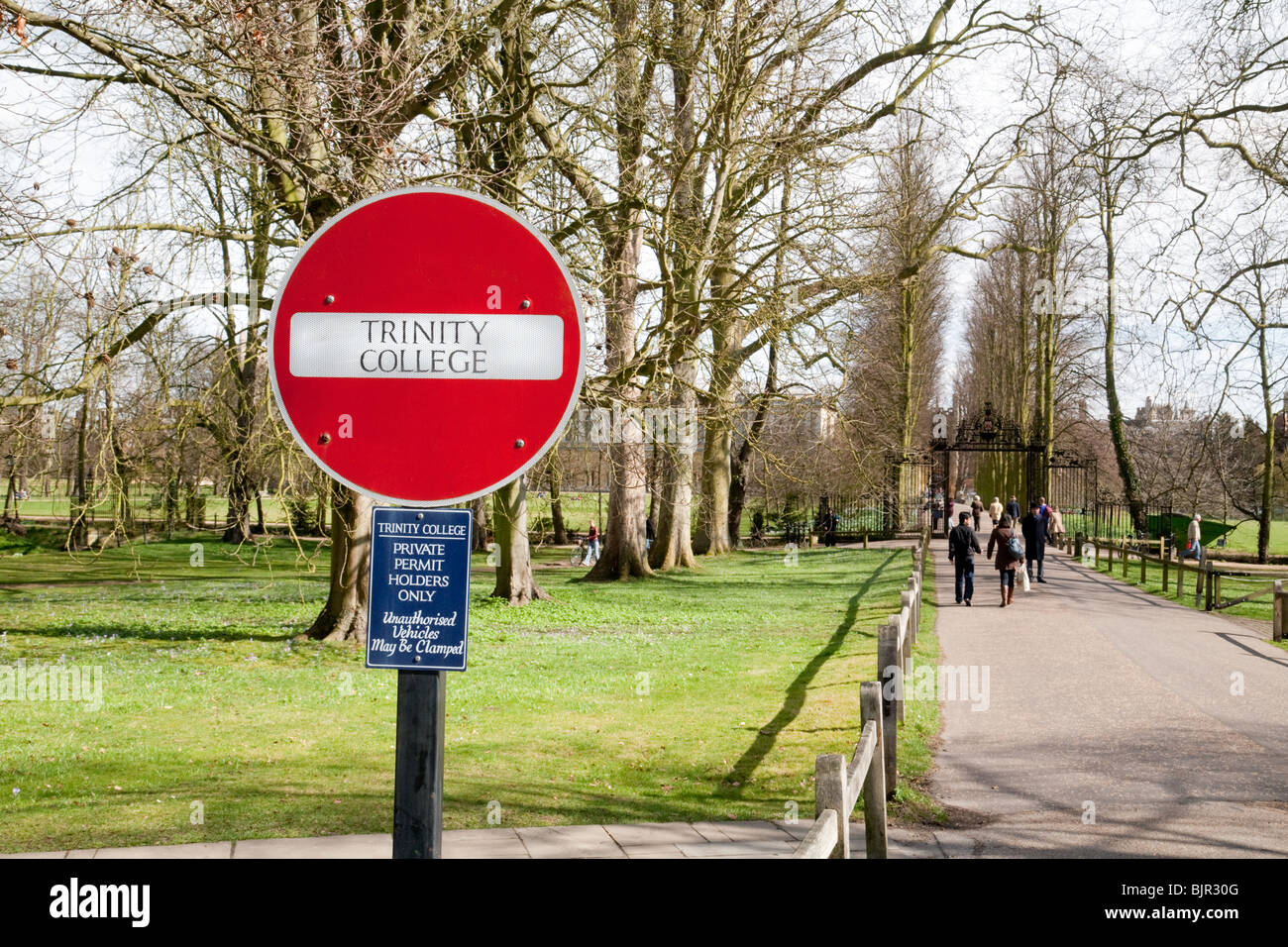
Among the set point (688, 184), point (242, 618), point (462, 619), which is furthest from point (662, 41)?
point (462, 619)

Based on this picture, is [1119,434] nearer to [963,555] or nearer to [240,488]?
[963,555]

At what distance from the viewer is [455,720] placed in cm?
1134

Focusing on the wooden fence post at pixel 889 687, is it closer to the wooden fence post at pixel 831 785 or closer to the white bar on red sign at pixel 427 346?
the wooden fence post at pixel 831 785

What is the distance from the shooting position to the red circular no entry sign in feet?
8.73

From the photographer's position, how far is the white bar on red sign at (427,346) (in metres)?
2.66

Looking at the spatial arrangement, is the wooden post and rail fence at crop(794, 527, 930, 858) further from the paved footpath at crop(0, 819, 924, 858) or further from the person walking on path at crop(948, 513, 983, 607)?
the person walking on path at crop(948, 513, 983, 607)

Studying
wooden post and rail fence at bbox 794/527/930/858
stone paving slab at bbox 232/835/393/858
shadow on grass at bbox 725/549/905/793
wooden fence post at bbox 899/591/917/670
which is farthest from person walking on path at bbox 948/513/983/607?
stone paving slab at bbox 232/835/393/858

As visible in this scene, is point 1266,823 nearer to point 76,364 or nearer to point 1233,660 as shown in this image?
point 1233,660

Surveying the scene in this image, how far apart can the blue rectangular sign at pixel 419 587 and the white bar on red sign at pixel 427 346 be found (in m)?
0.34

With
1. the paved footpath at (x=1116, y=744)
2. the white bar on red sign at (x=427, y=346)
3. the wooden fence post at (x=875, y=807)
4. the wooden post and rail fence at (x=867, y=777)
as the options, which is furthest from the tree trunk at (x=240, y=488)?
the white bar on red sign at (x=427, y=346)

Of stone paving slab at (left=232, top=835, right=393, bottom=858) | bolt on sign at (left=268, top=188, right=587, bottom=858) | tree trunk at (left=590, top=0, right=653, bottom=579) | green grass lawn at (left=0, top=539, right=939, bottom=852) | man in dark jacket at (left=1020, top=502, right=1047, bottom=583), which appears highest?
tree trunk at (left=590, top=0, right=653, bottom=579)

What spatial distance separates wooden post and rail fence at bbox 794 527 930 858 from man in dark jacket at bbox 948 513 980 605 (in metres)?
11.8

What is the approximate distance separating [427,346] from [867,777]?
164 inches
